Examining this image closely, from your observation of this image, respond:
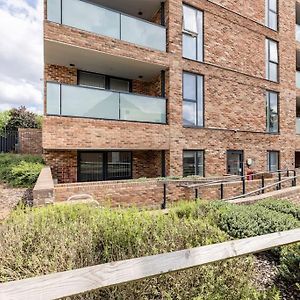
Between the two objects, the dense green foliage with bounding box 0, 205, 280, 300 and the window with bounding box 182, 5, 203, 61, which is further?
the window with bounding box 182, 5, 203, 61

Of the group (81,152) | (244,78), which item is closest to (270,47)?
(244,78)

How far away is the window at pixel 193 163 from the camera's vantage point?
1170cm

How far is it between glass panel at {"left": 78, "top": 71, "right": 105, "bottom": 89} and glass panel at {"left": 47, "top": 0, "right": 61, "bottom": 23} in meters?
2.87

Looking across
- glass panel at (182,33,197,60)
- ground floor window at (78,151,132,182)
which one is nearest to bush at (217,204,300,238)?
ground floor window at (78,151,132,182)

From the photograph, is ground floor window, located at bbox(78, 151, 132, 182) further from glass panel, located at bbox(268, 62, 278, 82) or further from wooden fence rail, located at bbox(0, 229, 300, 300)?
glass panel, located at bbox(268, 62, 278, 82)

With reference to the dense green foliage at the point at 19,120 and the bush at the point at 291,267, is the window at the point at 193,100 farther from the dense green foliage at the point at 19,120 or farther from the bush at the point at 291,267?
the dense green foliage at the point at 19,120

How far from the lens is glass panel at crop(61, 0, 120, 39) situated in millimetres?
9086

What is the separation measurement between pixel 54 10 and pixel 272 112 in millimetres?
13174

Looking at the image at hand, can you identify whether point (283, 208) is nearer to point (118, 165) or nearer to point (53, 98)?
point (118, 165)

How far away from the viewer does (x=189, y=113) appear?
39.2 feet

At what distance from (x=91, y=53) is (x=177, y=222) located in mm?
8313

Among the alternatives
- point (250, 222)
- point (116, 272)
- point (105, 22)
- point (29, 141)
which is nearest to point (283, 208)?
point (250, 222)

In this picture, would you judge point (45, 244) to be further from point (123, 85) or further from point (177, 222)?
point (123, 85)

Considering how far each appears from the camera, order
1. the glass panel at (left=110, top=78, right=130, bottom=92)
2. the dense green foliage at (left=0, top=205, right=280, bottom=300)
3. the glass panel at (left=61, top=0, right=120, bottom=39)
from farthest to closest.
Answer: the glass panel at (left=110, top=78, right=130, bottom=92) < the glass panel at (left=61, top=0, right=120, bottom=39) < the dense green foliage at (left=0, top=205, right=280, bottom=300)
